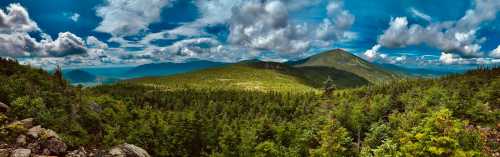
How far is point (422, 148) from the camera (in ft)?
111

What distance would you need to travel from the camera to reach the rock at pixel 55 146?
72.1 feet

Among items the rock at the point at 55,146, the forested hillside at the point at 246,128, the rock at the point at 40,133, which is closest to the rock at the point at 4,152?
the forested hillside at the point at 246,128

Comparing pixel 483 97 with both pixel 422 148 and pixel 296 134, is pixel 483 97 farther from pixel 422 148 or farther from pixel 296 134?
pixel 422 148

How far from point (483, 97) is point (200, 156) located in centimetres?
11645

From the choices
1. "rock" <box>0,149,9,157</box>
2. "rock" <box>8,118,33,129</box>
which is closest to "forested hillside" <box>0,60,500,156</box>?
"rock" <box>8,118,33,129</box>

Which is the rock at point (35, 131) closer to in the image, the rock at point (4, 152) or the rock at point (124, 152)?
the rock at point (4, 152)

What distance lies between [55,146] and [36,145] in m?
1.19

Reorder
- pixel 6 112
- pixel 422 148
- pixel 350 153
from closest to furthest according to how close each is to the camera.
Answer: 1. pixel 6 112
2. pixel 422 148
3. pixel 350 153

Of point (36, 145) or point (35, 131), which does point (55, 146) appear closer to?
point (36, 145)

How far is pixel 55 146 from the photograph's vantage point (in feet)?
73.5

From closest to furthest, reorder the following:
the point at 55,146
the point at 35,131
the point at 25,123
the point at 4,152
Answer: the point at 4,152, the point at 55,146, the point at 35,131, the point at 25,123

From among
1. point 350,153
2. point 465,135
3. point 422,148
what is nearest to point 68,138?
point 422,148

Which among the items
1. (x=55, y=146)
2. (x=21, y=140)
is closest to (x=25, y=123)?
(x=21, y=140)

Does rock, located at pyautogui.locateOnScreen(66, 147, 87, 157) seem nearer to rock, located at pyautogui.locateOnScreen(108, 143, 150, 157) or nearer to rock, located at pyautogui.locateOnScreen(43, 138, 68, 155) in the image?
rock, located at pyautogui.locateOnScreen(43, 138, 68, 155)
